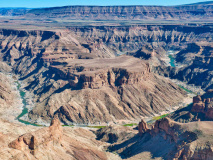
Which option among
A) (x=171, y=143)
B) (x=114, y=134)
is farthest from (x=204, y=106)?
(x=114, y=134)

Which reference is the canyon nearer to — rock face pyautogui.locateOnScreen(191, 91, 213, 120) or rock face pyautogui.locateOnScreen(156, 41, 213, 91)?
rock face pyautogui.locateOnScreen(191, 91, 213, 120)

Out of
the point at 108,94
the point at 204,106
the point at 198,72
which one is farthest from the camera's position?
the point at 198,72

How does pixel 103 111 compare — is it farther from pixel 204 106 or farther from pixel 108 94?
pixel 204 106

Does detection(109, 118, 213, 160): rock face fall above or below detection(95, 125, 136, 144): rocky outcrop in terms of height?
above

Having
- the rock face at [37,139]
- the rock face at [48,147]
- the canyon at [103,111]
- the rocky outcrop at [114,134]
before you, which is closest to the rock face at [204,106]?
the canyon at [103,111]

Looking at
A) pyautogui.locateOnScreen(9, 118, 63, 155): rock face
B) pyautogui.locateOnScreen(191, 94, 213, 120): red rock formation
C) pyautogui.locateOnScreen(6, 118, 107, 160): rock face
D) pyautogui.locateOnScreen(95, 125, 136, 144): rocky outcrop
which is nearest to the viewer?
pyautogui.locateOnScreen(6, 118, 107, 160): rock face

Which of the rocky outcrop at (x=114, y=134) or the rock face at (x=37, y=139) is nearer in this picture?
the rock face at (x=37, y=139)

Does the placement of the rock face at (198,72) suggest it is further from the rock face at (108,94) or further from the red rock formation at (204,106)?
the red rock formation at (204,106)

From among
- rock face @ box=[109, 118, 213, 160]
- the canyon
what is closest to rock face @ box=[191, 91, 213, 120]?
the canyon

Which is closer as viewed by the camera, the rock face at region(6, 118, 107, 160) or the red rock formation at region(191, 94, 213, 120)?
the rock face at region(6, 118, 107, 160)
